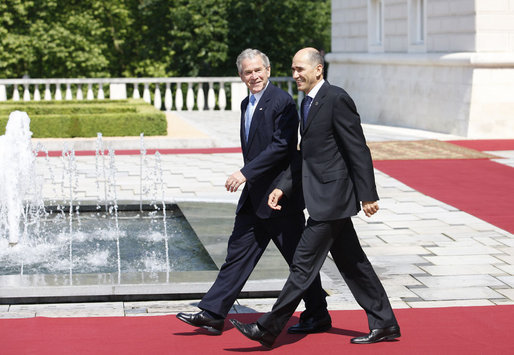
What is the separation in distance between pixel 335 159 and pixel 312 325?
1.15m

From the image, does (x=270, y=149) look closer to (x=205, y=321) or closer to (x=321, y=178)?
(x=321, y=178)

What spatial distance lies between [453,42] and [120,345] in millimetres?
15755

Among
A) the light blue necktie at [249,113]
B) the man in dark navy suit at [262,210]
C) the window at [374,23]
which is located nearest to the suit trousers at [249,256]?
the man in dark navy suit at [262,210]

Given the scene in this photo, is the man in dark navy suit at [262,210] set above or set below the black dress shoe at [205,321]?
above

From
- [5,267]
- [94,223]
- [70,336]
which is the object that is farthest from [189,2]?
[70,336]

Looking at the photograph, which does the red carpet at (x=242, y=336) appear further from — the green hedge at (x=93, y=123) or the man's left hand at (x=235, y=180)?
the green hedge at (x=93, y=123)

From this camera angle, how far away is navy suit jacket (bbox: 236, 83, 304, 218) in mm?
6438

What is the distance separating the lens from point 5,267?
8.88 metres

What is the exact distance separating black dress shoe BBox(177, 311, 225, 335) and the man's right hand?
33.5 inches

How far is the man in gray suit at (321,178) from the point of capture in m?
6.09

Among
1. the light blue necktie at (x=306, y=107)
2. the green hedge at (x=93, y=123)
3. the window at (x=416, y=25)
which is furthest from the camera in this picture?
the window at (x=416, y=25)

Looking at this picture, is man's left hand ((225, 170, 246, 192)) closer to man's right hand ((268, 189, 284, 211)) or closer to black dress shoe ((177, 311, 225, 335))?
man's right hand ((268, 189, 284, 211))

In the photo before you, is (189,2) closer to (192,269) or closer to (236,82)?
(236,82)

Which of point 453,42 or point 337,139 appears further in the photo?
point 453,42
